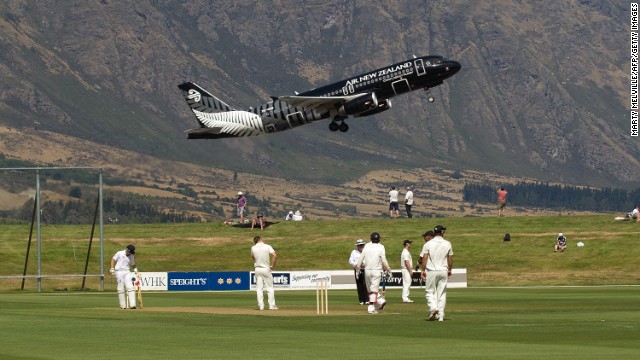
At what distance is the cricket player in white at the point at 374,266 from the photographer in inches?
1864

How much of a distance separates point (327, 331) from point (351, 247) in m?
62.2

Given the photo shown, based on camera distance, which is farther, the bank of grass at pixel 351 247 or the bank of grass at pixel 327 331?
the bank of grass at pixel 351 247

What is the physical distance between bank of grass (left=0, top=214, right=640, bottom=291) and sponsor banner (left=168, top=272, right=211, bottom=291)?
7970 mm

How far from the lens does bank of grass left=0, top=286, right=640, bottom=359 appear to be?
3191cm

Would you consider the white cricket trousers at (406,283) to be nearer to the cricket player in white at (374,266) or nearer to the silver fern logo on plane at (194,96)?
the cricket player in white at (374,266)

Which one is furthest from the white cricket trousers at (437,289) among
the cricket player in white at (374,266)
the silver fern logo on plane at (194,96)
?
A: the silver fern logo on plane at (194,96)

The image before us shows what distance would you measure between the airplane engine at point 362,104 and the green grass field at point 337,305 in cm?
869

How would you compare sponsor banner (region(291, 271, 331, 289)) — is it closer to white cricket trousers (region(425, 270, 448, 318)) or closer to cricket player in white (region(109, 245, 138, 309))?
cricket player in white (region(109, 245, 138, 309))

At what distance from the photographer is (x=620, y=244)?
95688mm

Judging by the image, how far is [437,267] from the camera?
42.2 m

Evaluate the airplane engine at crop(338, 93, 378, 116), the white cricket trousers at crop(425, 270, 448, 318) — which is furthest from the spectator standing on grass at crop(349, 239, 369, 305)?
the airplane engine at crop(338, 93, 378, 116)

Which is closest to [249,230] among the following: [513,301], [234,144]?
[234,144]

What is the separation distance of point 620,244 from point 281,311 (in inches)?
1950

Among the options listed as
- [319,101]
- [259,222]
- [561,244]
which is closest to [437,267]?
[561,244]
